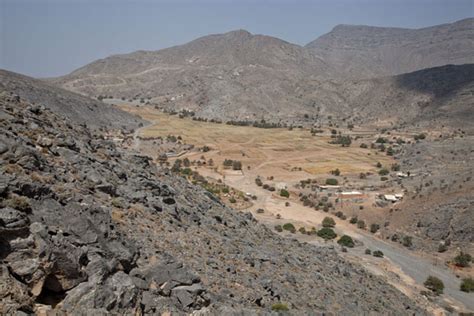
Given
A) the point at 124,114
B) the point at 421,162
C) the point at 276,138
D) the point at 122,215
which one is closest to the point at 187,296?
the point at 122,215

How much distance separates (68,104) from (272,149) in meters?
46.4

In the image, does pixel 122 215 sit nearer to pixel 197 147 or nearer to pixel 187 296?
pixel 187 296

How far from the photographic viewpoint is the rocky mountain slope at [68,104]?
76812mm

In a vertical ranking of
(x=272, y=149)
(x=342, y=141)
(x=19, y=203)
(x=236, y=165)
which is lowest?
(x=236, y=165)

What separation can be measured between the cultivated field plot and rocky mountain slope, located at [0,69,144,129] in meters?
7.64

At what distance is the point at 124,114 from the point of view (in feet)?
360

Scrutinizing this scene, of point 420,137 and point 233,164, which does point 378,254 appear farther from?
point 420,137

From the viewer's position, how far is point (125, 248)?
39.8 feet

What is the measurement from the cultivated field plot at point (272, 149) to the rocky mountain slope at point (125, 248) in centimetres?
4776

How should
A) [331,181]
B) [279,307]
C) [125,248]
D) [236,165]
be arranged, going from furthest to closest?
1. [236,165]
2. [331,181]
3. [279,307]
4. [125,248]

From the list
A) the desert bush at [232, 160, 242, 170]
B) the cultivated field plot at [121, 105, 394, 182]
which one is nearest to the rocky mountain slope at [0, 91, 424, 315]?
the cultivated field plot at [121, 105, 394, 182]

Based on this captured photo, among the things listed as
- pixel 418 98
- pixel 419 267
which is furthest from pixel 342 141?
pixel 419 267

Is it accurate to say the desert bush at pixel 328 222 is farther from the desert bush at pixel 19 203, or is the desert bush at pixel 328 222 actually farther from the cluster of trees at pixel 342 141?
the cluster of trees at pixel 342 141

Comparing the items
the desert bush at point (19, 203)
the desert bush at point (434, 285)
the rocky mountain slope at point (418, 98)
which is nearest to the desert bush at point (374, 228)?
the desert bush at point (434, 285)
